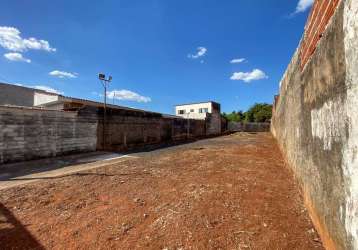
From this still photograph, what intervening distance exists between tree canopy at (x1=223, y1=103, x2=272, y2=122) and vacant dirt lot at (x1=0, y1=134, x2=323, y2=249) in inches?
1510

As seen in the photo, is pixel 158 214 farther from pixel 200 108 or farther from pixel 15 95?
pixel 200 108

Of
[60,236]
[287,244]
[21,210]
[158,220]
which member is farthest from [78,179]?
[287,244]

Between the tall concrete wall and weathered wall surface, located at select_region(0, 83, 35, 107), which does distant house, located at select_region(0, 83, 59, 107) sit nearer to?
weathered wall surface, located at select_region(0, 83, 35, 107)

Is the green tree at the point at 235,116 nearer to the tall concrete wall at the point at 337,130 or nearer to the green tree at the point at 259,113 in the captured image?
the green tree at the point at 259,113

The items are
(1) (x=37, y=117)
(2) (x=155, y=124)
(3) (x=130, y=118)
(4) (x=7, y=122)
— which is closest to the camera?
(4) (x=7, y=122)

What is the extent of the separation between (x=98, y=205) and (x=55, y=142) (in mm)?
6364

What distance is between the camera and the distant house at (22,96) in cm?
1633

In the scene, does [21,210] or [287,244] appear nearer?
[287,244]

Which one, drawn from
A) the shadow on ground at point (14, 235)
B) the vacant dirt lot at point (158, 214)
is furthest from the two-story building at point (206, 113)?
the shadow on ground at point (14, 235)

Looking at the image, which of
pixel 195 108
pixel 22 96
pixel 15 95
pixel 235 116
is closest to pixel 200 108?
pixel 195 108

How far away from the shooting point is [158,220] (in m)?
2.86

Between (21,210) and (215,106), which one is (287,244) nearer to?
(21,210)

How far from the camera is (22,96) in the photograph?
17.4 m

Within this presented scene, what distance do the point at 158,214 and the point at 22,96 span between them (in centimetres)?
2001
